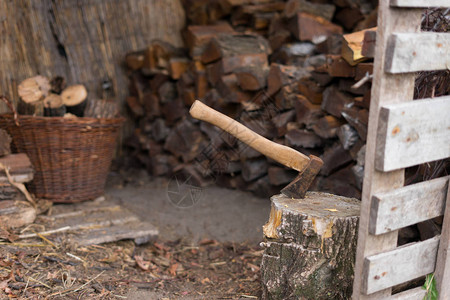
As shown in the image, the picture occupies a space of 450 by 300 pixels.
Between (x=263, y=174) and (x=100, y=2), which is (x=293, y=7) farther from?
(x=100, y=2)

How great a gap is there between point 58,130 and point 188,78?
161 centimetres

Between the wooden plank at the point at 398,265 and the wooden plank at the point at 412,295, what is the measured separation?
10 cm

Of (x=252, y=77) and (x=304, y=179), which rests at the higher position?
(x=252, y=77)

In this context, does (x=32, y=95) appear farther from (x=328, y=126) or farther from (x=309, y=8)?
(x=309, y=8)

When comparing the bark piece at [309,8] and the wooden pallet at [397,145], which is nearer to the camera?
the wooden pallet at [397,145]

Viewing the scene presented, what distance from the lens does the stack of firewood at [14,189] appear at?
3.24m

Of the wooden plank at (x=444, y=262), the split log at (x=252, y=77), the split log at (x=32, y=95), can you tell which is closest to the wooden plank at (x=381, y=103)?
the wooden plank at (x=444, y=262)

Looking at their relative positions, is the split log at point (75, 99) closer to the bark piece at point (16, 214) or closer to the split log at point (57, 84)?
the split log at point (57, 84)

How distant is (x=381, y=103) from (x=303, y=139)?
1844 millimetres

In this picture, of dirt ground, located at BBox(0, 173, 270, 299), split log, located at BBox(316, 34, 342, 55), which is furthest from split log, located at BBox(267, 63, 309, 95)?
dirt ground, located at BBox(0, 173, 270, 299)

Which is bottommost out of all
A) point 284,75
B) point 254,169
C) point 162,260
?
point 162,260

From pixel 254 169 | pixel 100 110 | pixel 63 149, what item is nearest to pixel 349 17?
pixel 254 169

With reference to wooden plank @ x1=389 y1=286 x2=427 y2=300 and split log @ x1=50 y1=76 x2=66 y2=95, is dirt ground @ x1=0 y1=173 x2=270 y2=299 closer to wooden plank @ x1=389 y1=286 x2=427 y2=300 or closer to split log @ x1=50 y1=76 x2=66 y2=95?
wooden plank @ x1=389 y1=286 x2=427 y2=300

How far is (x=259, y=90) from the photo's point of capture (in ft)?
13.8
